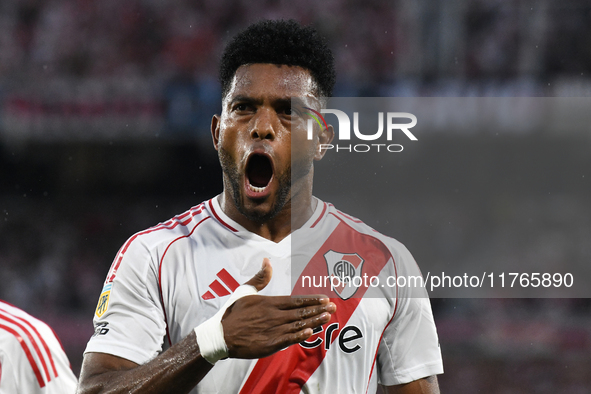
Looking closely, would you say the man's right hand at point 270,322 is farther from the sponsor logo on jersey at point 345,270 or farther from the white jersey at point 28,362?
the white jersey at point 28,362

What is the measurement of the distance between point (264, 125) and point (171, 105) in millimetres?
6167

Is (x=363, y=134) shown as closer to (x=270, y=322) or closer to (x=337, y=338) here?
(x=337, y=338)

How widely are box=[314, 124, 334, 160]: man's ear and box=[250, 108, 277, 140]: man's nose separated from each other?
0.86 ft

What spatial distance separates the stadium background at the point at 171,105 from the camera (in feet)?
25.5

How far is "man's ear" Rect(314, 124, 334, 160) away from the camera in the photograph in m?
2.61

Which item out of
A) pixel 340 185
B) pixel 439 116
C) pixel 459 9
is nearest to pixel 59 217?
pixel 439 116

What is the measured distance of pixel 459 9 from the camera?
9188 mm

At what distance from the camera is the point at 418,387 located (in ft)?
8.21

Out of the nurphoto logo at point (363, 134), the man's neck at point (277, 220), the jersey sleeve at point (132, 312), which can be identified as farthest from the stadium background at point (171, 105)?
the jersey sleeve at point (132, 312)

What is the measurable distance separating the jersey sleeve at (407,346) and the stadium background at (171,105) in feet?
17.8

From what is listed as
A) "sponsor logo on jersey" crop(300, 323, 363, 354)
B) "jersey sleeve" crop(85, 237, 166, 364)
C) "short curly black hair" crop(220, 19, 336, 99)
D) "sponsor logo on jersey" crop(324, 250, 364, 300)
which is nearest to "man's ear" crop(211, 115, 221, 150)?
"short curly black hair" crop(220, 19, 336, 99)

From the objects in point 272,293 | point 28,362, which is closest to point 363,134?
point 272,293

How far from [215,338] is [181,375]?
0.16 metres

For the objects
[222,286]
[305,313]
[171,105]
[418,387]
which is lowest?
[418,387]
